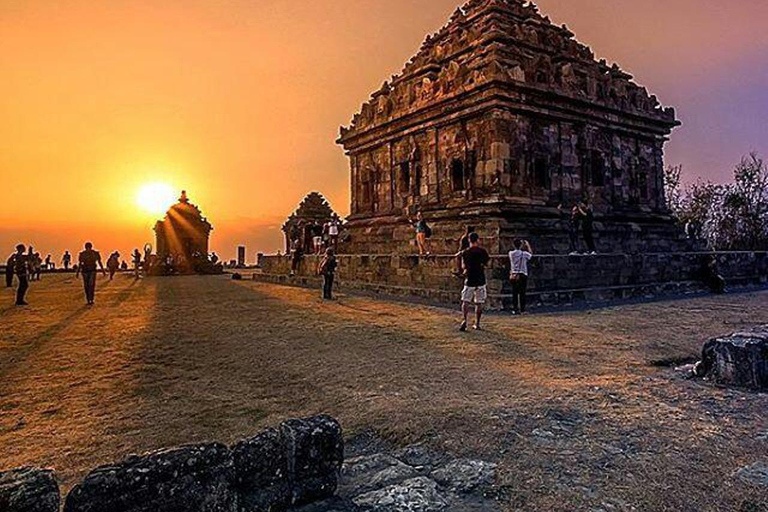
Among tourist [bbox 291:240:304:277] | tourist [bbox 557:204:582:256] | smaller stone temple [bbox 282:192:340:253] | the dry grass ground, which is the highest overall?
smaller stone temple [bbox 282:192:340:253]

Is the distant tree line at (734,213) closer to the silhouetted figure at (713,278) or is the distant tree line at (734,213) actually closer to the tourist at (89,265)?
the silhouetted figure at (713,278)

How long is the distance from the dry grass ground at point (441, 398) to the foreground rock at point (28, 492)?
50.7 inches

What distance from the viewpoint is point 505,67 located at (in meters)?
16.7

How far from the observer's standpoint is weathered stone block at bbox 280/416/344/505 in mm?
2568

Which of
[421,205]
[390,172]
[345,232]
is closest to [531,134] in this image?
A: [421,205]

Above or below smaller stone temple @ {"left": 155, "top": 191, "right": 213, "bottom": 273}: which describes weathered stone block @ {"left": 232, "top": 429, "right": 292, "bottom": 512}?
below

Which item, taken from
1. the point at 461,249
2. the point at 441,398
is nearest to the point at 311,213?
the point at 461,249

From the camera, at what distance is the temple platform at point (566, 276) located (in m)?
12.0

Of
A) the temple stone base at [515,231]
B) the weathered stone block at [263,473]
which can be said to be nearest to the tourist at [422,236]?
the temple stone base at [515,231]

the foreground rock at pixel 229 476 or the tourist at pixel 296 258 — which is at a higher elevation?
the tourist at pixel 296 258

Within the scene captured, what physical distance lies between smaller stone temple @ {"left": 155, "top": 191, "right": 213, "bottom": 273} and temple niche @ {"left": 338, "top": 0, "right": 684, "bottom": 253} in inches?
659

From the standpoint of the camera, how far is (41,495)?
73.5 inches

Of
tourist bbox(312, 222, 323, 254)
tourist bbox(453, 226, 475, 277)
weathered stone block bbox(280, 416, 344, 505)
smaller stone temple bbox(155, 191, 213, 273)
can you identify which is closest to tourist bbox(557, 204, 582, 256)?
tourist bbox(453, 226, 475, 277)

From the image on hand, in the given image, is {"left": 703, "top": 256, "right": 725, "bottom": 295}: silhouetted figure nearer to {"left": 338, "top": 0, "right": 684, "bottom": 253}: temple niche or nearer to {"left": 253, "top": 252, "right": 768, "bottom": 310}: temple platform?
{"left": 253, "top": 252, "right": 768, "bottom": 310}: temple platform
